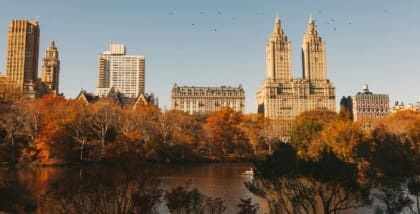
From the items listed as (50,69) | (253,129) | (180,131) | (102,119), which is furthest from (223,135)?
(50,69)

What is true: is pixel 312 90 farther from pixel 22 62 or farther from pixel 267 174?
pixel 267 174

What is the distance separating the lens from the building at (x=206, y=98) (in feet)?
494

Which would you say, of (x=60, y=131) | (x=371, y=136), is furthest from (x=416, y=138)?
(x=60, y=131)

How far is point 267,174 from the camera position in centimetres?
1588

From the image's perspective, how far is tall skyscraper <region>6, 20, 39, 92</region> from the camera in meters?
124

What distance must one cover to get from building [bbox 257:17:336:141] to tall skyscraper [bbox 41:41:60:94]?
77647 millimetres

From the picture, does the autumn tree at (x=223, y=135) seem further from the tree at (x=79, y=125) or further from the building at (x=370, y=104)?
the building at (x=370, y=104)

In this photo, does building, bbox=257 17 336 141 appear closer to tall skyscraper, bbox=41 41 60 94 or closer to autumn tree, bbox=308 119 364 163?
tall skyscraper, bbox=41 41 60 94

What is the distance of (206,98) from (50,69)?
190ft

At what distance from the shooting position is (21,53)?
12519cm

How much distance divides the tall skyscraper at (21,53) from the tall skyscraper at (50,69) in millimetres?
16348

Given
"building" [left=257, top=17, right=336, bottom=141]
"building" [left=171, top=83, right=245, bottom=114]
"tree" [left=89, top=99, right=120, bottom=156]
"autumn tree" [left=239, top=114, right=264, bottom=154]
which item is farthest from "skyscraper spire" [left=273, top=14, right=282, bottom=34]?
"tree" [left=89, top=99, right=120, bottom=156]

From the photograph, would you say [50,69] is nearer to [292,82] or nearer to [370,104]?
[292,82]

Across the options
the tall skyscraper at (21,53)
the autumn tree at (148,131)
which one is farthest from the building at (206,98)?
the autumn tree at (148,131)
